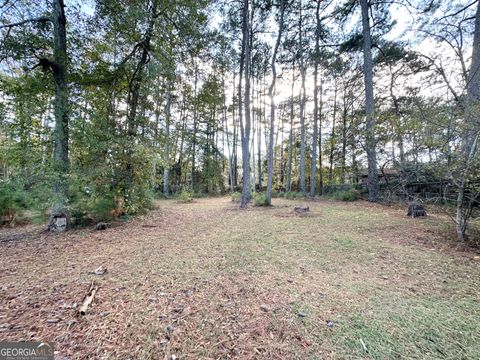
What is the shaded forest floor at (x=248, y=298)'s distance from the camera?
1312 mm

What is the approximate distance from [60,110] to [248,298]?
16.7 ft

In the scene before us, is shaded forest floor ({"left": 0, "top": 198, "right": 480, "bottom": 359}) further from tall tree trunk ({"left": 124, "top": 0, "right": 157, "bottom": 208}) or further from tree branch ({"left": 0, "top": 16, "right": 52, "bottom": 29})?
tree branch ({"left": 0, "top": 16, "right": 52, "bottom": 29})

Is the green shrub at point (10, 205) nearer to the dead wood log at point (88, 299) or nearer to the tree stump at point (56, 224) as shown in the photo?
the tree stump at point (56, 224)

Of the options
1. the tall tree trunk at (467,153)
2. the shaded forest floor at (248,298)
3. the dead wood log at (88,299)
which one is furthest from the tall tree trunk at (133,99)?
the tall tree trunk at (467,153)

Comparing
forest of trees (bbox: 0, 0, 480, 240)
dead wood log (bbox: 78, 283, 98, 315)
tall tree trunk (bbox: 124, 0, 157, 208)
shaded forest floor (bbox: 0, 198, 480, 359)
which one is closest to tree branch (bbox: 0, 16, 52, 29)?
forest of trees (bbox: 0, 0, 480, 240)

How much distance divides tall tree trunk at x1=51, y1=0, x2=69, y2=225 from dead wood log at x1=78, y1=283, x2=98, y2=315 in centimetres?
294

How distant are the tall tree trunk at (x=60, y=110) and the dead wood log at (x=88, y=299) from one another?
2.94 meters

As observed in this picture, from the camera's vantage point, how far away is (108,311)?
164 centimetres

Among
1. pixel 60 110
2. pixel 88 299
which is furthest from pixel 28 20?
pixel 88 299

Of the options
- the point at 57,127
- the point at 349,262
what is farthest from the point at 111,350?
the point at 57,127

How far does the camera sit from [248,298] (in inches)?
72.1

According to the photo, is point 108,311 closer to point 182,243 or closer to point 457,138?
point 182,243

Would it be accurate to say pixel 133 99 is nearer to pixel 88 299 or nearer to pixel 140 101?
pixel 140 101

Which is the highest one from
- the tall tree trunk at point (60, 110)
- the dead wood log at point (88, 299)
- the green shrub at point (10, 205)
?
the tall tree trunk at point (60, 110)
